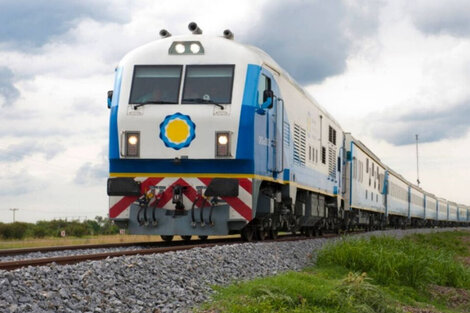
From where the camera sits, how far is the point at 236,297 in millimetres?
7355

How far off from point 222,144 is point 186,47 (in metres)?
2.16

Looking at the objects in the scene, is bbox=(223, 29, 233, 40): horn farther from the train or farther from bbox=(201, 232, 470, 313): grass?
bbox=(201, 232, 470, 313): grass

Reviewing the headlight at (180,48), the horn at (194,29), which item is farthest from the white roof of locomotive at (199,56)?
the horn at (194,29)

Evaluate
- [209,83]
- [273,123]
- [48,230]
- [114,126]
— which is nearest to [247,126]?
[209,83]

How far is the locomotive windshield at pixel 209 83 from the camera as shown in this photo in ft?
40.2

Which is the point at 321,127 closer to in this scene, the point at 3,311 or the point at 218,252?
the point at 218,252

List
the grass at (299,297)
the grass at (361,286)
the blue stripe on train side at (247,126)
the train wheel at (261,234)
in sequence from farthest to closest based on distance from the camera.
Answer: the train wheel at (261,234), the blue stripe on train side at (247,126), the grass at (361,286), the grass at (299,297)

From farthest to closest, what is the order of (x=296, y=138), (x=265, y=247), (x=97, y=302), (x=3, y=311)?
(x=296, y=138)
(x=265, y=247)
(x=97, y=302)
(x=3, y=311)

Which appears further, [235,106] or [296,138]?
[296,138]

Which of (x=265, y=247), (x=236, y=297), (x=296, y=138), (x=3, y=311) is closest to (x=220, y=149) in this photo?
(x=265, y=247)

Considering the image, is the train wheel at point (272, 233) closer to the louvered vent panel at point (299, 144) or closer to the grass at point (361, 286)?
the louvered vent panel at point (299, 144)

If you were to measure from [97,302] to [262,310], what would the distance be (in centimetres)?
173

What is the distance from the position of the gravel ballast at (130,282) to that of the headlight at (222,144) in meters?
2.27

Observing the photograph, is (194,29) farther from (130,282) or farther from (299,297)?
(130,282)
